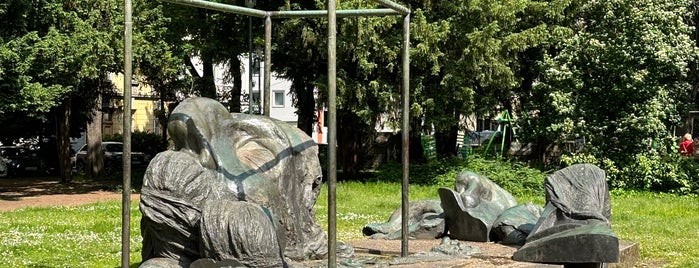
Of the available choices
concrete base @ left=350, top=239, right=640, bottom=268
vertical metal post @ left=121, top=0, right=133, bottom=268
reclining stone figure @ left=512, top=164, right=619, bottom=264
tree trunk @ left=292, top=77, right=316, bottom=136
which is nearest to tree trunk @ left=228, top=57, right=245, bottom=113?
tree trunk @ left=292, top=77, right=316, bottom=136

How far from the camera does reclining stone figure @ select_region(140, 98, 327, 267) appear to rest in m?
6.24

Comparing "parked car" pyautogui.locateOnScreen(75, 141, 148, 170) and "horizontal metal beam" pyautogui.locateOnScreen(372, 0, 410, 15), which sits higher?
"horizontal metal beam" pyautogui.locateOnScreen(372, 0, 410, 15)

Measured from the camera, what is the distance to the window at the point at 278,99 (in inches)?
2176

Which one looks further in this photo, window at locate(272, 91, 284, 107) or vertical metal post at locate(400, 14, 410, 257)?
window at locate(272, 91, 284, 107)

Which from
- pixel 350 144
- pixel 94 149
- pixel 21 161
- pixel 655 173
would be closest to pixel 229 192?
pixel 655 173

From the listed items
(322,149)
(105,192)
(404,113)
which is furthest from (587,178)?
(322,149)

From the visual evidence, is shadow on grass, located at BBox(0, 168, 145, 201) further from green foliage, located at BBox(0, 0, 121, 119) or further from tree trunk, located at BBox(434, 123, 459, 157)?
tree trunk, located at BBox(434, 123, 459, 157)

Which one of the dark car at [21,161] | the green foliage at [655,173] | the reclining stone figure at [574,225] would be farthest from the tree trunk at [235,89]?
the reclining stone figure at [574,225]

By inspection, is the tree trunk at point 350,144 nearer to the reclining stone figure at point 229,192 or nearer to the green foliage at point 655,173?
the green foliage at point 655,173

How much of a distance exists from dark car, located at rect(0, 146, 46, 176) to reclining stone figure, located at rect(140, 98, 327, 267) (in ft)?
88.9

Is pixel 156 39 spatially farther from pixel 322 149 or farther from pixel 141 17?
pixel 322 149

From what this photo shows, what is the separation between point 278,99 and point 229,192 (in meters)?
48.7

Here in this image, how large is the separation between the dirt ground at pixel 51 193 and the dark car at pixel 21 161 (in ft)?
8.50

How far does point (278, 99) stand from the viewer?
5550cm
